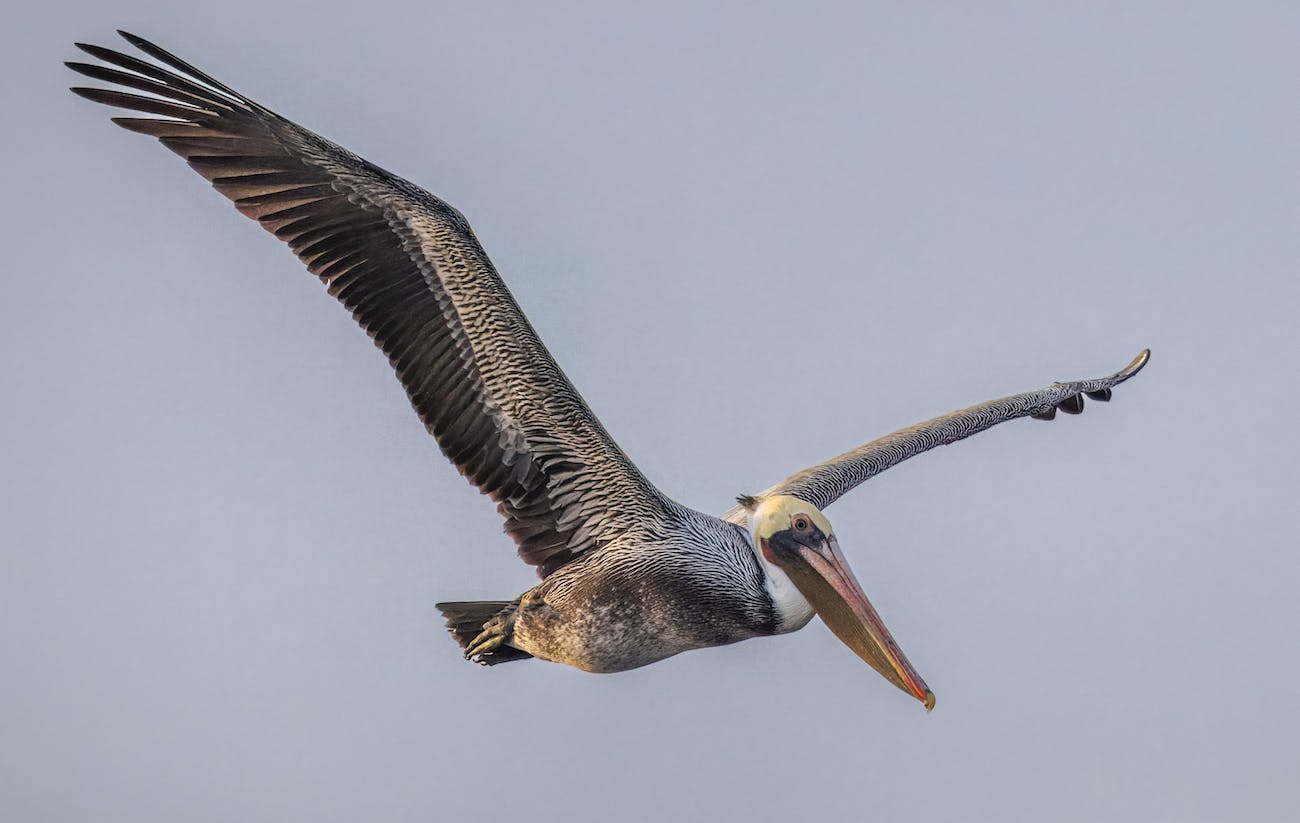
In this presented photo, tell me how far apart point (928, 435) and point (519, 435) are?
5.23m

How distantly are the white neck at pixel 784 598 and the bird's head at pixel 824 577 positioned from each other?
0.02 meters

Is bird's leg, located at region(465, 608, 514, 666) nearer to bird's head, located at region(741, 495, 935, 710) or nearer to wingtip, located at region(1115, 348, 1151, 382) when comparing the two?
bird's head, located at region(741, 495, 935, 710)

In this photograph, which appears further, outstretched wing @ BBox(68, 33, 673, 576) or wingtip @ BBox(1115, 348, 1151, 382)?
wingtip @ BBox(1115, 348, 1151, 382)

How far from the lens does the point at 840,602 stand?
12227 mm

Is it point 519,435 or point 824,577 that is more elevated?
point 519,435

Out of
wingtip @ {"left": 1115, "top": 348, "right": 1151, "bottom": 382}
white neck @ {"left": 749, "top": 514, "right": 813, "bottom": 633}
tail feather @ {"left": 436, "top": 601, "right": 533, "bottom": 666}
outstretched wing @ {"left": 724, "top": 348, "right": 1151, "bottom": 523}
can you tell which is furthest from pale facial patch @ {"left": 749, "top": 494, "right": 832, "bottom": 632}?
wingtip @ {"left": 1115, "top": 348, "right": 1151, "bottom": 382}

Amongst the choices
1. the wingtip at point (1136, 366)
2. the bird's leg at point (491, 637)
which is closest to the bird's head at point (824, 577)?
the bird's leg at point (491, 637)

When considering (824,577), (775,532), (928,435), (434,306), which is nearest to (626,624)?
(775,532)

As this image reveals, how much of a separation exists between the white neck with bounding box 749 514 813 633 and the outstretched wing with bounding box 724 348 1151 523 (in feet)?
3.35

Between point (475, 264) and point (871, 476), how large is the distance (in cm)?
496

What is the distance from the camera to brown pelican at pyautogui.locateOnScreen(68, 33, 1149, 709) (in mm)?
11820

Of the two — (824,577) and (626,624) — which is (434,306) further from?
(824,577)

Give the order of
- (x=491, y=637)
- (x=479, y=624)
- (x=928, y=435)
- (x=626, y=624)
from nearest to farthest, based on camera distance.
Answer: (x=626, y=624), (x=491, y=637), (x=479, y=624), (x=928, y=435)

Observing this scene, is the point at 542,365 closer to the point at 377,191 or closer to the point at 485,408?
the point at 485,408
